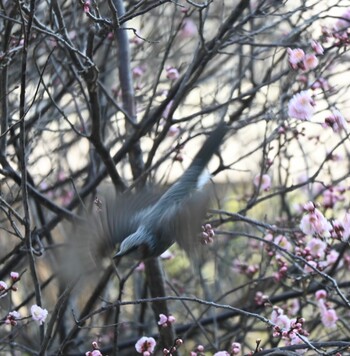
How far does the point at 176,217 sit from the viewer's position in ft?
9.63

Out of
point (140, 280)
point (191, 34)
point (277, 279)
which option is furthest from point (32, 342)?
point (191, 34)

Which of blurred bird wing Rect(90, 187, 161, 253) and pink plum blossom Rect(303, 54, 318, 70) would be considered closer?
blurred bird wing Rect(90, 187, 161, 253)

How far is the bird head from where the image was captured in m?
2.79

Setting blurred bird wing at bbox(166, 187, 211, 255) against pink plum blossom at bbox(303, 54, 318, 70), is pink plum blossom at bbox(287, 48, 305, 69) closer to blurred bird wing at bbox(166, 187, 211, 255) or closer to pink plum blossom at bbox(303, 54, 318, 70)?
pink plum blossom at bbox(303, 54, 318, 70)

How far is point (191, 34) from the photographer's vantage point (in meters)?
5.81

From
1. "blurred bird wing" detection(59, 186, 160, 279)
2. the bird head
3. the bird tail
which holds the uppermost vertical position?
the bird tail

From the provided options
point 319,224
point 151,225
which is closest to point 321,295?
point 319,224

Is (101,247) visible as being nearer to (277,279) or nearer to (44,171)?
(277,279)

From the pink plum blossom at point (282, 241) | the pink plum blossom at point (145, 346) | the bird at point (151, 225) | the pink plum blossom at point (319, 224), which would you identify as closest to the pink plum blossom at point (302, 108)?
the pink plum blossom at point (319, 224)

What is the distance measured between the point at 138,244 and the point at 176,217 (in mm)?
194

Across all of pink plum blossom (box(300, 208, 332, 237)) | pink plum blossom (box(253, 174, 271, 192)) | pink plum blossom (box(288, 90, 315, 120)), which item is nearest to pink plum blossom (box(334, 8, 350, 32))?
pink plum blossom (box(253, 174, 271, 192))

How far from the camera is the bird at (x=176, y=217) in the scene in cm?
289

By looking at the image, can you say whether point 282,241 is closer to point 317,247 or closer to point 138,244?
point 317,247

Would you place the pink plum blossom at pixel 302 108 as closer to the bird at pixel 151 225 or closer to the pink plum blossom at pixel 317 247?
the bird at pixel 151 225
